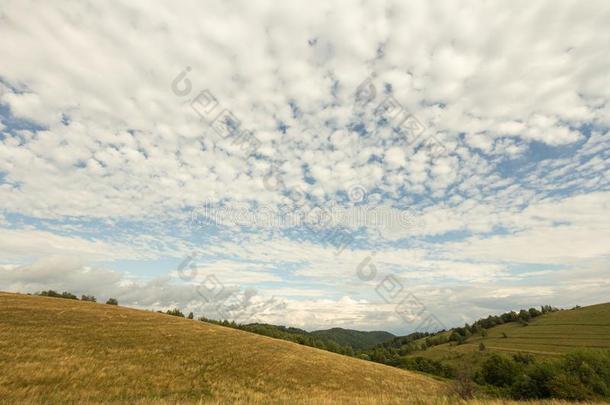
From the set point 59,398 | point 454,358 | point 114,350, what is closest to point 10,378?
point 59,398

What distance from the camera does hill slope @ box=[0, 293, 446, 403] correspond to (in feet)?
71.1

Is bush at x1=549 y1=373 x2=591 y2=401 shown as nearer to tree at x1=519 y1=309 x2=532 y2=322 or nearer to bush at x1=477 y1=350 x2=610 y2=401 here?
bush at x1=477 y1=350 x2=610 y2=401

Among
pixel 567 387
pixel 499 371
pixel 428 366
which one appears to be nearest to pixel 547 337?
pixel 428 366

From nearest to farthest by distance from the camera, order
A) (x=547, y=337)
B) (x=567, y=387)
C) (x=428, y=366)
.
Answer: (x=567, y=387) → (x=428, y=366) → (x=547, y=337)

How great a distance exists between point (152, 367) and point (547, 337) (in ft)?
529

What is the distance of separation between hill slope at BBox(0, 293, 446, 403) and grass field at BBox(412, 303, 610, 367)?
87.5m

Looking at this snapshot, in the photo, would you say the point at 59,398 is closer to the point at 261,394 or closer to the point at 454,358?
the point at 261,394

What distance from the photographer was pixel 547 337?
13712 centimetres

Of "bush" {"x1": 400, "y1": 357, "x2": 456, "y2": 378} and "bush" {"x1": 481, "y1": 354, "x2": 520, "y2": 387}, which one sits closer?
"bush" {"x1": 481, "y1": 354, "x2": 520, "y2": 387}

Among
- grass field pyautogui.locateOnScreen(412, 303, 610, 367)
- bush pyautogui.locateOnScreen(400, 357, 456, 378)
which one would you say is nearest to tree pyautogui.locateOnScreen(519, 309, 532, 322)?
grass field pyautogui.locateOnScreen(412, 303, 610, 367)

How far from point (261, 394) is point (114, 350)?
16976mm

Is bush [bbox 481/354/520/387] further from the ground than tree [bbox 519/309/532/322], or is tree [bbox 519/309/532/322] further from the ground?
tree [bbox 519/309/532/322]

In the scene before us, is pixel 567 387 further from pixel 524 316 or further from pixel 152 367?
pixel 524 316

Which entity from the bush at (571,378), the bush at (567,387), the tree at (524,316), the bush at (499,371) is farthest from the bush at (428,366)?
the tree at (524,316)
